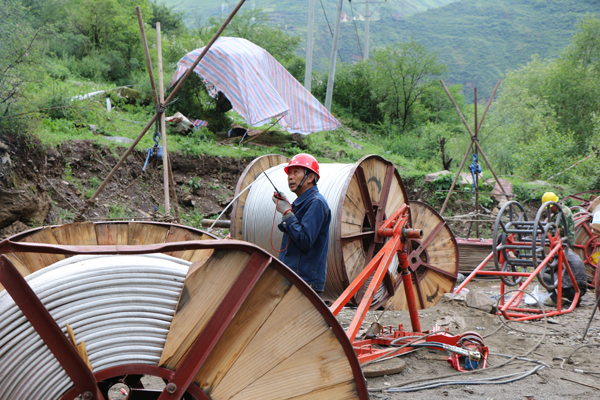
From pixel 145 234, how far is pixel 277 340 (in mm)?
1310

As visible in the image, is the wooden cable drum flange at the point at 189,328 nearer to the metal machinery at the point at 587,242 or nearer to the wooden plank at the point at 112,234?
the wooden plank at the point at 112,234

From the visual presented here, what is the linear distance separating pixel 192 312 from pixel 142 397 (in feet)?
2.86

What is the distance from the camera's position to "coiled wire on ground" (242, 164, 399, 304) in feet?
17.6

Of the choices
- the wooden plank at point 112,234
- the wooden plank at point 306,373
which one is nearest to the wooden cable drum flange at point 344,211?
the wooden plank at point 112,234

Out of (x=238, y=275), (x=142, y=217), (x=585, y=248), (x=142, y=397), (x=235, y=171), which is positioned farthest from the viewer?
(x=235, y=171)

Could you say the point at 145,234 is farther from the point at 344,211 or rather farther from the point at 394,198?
the point at 394,198

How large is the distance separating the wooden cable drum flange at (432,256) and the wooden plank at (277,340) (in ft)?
18.9

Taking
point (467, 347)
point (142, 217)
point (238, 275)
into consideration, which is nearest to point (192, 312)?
point (238, 275)

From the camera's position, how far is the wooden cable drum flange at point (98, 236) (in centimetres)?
232

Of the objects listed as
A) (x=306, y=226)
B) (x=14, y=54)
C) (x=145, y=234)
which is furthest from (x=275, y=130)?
(x=145, y=234)

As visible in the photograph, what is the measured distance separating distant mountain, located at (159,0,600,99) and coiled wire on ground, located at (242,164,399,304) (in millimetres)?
94847

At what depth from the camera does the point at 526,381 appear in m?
4.79

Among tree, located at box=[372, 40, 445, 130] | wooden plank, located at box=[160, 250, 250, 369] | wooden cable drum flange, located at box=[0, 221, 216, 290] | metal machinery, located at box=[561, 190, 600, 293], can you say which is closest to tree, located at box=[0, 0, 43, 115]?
wooden cable drum flange, located at box=[0, 221, 216, 290]

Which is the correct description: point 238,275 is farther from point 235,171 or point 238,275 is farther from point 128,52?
point 128,52
